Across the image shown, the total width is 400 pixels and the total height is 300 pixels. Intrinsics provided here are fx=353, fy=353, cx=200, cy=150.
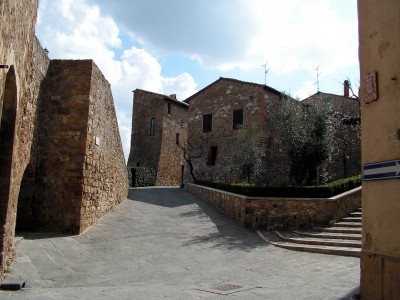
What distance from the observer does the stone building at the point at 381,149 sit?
4512 mm

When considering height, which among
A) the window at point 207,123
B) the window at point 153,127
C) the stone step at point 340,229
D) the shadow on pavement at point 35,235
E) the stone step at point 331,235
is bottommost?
the shadow on pavement at point 35,235

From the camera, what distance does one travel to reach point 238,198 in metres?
12.4

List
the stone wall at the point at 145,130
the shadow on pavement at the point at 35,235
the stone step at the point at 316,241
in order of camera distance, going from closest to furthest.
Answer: the shadow on pavement at the point at 35,235 → the stone step at the point at 316,241 → the stone wall at the point at 145,130

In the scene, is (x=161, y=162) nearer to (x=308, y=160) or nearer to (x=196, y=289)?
(x=308, y=160)

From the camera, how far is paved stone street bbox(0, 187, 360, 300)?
5.63 m

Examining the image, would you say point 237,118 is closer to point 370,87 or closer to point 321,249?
point 321,249

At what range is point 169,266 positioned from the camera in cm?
743

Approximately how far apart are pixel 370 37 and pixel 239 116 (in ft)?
56.7

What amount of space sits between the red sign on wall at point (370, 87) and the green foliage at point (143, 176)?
2238 centimetres

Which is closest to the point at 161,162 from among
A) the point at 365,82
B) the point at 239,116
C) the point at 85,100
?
the point at 239,116

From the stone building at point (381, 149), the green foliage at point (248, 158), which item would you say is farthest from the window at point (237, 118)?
the stone building at point (381, 149)

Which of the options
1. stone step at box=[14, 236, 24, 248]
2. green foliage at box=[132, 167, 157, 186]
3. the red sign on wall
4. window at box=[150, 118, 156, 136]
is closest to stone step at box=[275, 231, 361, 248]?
the red sign on wall

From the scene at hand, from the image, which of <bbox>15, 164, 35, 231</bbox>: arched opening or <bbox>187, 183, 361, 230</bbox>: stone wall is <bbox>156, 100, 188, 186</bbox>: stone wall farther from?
<bbox>15, 164, 35, 231</bbox>: arched opening

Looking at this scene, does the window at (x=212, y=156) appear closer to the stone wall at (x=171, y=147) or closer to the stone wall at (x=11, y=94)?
the stone wall at (x=171, y=147)
